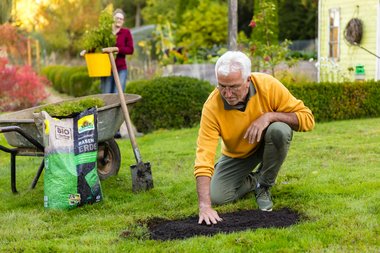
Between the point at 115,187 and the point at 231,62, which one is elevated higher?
the point at 231,62

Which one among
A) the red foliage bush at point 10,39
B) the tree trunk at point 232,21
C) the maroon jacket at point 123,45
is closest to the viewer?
the maroon jacket at point 123,45

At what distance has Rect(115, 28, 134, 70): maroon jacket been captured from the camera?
9273 mm

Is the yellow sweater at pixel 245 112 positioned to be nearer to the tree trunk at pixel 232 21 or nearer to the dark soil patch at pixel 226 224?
the dark soil patch at pixel 226 224

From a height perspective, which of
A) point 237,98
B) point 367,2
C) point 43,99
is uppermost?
point 367,2

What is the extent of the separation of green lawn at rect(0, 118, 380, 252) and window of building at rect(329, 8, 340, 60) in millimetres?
8608

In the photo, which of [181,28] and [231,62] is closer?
[231,62]

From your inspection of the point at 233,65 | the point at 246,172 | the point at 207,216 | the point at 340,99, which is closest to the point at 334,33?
the point at 340,99

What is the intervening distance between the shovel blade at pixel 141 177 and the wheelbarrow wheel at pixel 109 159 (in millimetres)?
518

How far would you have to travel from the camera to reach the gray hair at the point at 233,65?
3.93m

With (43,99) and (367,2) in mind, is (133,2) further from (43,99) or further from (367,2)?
(367,2)

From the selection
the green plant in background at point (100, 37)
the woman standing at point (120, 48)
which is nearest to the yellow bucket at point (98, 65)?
the green plant in background at point (100, 37)

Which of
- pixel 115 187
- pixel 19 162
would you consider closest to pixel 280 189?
pixel 115 187

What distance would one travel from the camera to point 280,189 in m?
5.02

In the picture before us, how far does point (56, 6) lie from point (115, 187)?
28.5m
